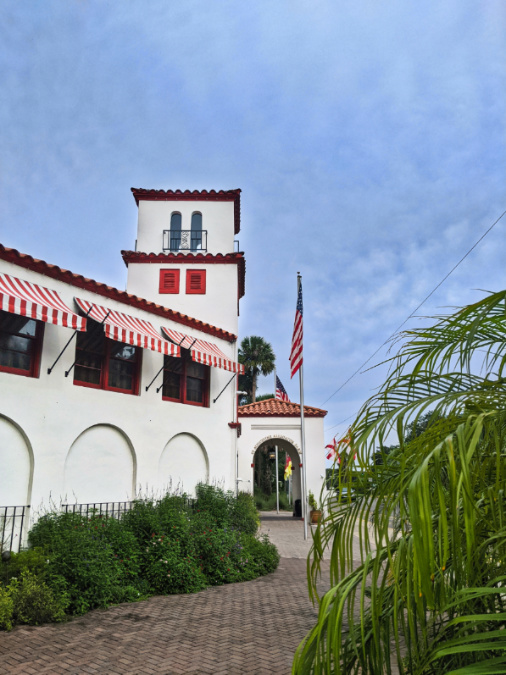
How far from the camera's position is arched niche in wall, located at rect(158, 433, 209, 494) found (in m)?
13.7

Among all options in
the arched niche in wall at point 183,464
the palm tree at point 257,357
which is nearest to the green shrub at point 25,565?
the arched niche in wall at point 183,464

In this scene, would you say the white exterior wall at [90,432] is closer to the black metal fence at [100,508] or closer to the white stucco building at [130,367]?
the white stucco building at [130,367]

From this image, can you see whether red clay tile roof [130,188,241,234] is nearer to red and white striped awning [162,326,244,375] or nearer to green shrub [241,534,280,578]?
red and white striped awning [162,326,244,375]

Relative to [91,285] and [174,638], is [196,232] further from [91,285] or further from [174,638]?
[174,638]

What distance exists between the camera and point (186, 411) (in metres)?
14.5

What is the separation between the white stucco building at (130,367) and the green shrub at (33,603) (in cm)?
178

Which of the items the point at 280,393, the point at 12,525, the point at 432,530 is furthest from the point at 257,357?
the point at 432,530

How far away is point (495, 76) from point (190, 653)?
8504 millimetres

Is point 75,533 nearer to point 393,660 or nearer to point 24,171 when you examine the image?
point 393,660

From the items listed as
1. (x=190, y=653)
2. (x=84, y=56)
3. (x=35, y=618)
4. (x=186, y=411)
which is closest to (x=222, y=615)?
(x=190, y=653)

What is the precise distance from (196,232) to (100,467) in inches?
423

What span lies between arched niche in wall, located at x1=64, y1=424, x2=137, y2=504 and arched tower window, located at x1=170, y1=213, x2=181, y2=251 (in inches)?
366

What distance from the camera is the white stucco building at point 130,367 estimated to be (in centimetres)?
988

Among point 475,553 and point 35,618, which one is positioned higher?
point 475,553
